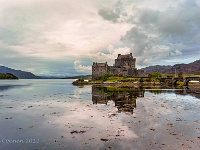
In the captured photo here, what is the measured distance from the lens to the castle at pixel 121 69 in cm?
17000

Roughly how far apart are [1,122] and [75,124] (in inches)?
429

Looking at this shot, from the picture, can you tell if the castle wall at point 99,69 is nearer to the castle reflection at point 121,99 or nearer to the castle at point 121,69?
the castle at point 121,69

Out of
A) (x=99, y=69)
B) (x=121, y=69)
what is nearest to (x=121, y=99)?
(x=99, y=69)

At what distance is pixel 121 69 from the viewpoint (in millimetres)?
174500

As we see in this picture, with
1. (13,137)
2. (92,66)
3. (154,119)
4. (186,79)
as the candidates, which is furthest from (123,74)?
(13,137)

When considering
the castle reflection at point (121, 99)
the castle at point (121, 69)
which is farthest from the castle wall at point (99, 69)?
the castle reflection at point (121, 99)

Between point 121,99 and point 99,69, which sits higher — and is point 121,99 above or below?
below

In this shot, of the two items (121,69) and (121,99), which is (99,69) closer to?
(121,69)

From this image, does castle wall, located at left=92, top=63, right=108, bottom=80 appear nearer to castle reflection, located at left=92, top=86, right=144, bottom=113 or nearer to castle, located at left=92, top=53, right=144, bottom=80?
castle, located at left=92, top=53, right=144, bottom=80

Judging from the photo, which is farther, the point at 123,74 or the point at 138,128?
the point at 123,74

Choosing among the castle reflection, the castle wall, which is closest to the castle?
the castle wall

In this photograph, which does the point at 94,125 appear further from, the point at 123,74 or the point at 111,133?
the point at 123,74

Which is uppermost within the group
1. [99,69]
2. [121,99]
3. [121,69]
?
[121,69]

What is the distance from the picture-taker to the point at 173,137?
22.4 m
